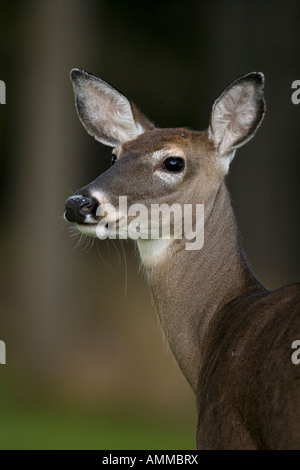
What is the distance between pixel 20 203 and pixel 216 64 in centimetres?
Result: 427

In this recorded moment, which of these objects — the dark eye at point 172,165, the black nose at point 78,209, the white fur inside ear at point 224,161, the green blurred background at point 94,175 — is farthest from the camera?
the green blurred background at point 94,175

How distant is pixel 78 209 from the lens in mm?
5469

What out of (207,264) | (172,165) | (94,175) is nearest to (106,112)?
(172,165)

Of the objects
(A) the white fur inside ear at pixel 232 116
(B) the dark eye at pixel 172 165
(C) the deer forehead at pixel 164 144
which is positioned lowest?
(B) the dark eye at pixel 172 165

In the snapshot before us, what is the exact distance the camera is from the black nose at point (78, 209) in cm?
546

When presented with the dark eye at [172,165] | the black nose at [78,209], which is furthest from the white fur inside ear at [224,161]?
the black nose at [78,209]

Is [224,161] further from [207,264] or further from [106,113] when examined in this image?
[106,113]

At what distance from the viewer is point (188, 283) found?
5906mm

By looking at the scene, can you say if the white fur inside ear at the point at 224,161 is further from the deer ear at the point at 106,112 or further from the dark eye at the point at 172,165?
the deer ear at the point at 106,112

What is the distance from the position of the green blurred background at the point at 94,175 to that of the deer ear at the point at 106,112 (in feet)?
16.7

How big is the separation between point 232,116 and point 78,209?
1.31 m
